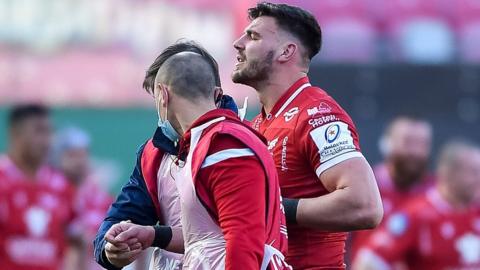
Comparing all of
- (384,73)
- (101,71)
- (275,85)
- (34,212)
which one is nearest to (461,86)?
(384,73)

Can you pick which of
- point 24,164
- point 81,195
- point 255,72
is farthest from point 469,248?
point 255,72

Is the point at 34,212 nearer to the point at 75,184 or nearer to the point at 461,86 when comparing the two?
the point at 75,184

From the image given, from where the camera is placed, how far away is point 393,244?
8695 millimetres

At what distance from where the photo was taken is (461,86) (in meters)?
13.1

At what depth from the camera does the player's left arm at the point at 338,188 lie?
15.6ft

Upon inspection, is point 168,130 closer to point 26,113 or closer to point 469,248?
point 469,248

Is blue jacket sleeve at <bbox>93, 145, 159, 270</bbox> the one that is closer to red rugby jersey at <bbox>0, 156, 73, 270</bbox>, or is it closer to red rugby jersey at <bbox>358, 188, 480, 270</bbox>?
red rugby jersey at <bbox>358, 188, 480, 270</bbox>

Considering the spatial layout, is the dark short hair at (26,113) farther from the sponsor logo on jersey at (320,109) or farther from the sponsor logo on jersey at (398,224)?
the sponsor logo on jersey at (320,109)

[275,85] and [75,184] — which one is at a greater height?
[275,85]

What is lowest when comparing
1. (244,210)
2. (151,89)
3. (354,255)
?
(354,255)

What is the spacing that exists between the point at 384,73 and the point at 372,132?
713mm

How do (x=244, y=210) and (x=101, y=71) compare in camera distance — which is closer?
(x=244, y=210)

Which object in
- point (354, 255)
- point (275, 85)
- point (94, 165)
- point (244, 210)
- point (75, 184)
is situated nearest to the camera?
point (244, 210)

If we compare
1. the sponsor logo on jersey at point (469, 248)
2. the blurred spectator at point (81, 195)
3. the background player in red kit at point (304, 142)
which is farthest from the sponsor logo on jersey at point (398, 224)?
the background player in red kit at point (304, 142)
